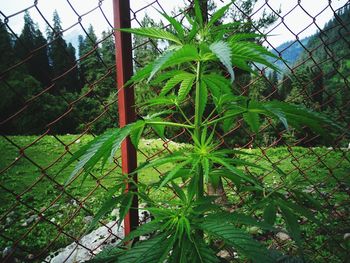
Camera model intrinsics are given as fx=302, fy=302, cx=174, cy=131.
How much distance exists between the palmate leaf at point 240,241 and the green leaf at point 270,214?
0.77 ft

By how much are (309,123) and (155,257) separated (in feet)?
1.90

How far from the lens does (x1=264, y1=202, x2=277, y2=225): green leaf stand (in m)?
1.00

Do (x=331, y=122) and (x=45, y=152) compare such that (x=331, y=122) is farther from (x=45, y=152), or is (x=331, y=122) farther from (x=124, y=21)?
(x=45, y=152)

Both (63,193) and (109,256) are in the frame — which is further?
(63,193)

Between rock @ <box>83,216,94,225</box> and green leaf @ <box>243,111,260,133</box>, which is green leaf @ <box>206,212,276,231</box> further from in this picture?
rock @ <box>83,216,94,225</box>

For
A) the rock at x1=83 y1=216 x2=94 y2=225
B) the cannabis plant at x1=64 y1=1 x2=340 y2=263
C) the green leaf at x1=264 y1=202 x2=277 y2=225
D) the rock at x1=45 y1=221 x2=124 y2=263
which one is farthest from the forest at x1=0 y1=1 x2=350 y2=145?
the rock at x1=83 y1=216 x2=94 y2=225

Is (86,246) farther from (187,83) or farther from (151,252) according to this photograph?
(187,83)

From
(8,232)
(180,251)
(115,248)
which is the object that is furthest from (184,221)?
(8,232)

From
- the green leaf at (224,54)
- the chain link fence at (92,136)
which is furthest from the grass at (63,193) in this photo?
the green leaf at (224,54)

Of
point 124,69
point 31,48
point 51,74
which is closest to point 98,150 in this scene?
point 124,69

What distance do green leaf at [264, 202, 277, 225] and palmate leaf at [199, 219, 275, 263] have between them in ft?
0.77

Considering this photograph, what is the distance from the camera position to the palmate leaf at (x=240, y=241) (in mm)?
737

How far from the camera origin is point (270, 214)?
1.01 m

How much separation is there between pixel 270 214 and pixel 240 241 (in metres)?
0.31
